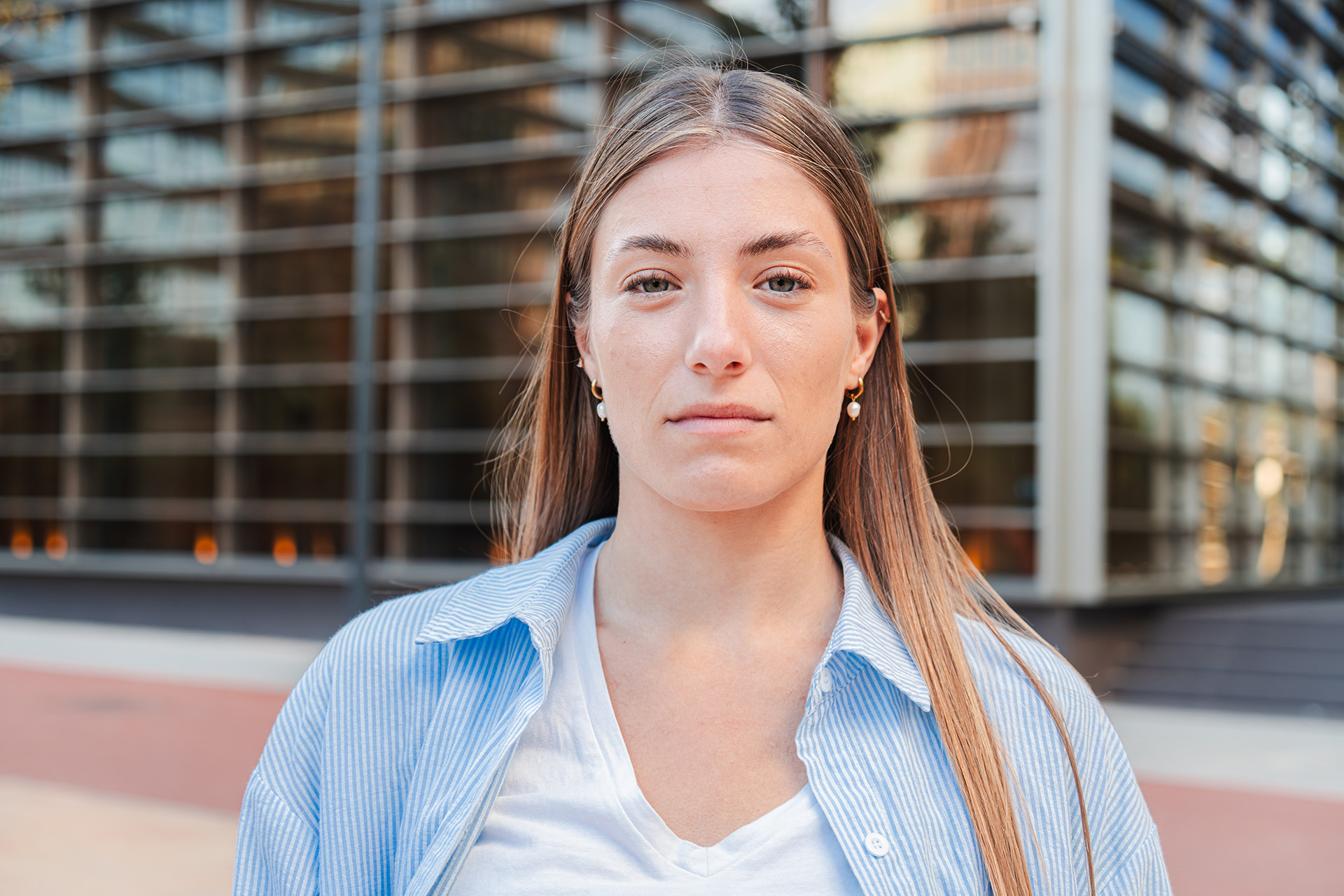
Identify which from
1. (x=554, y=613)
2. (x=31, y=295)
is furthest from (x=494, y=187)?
(x=554, y=613)

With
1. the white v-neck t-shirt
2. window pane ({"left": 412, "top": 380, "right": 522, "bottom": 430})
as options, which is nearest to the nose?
the white v-neck t-shirt

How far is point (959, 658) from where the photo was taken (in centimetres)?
156

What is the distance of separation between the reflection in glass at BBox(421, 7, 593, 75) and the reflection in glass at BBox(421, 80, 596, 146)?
352mm

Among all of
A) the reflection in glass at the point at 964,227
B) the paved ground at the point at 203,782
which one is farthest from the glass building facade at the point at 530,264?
the paved ground at the point at 203,782

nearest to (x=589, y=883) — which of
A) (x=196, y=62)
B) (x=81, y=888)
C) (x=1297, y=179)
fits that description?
(x=81, y=888)

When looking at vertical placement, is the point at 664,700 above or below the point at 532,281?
below

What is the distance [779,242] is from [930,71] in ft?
36.9

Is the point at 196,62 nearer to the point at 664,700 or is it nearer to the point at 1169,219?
the point at 1169,219

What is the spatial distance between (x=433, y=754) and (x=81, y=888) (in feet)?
15.0

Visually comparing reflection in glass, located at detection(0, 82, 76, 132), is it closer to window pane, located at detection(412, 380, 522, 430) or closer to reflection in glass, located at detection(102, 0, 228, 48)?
→ reflection in glass, located at detection(102, 0, 228, 48)

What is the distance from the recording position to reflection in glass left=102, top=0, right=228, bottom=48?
15.4 metres

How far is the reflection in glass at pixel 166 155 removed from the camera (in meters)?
15.4

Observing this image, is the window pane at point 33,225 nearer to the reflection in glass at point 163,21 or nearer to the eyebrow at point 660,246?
the reflection in glass at point 163,21

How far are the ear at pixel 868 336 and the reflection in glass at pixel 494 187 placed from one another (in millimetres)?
12112
